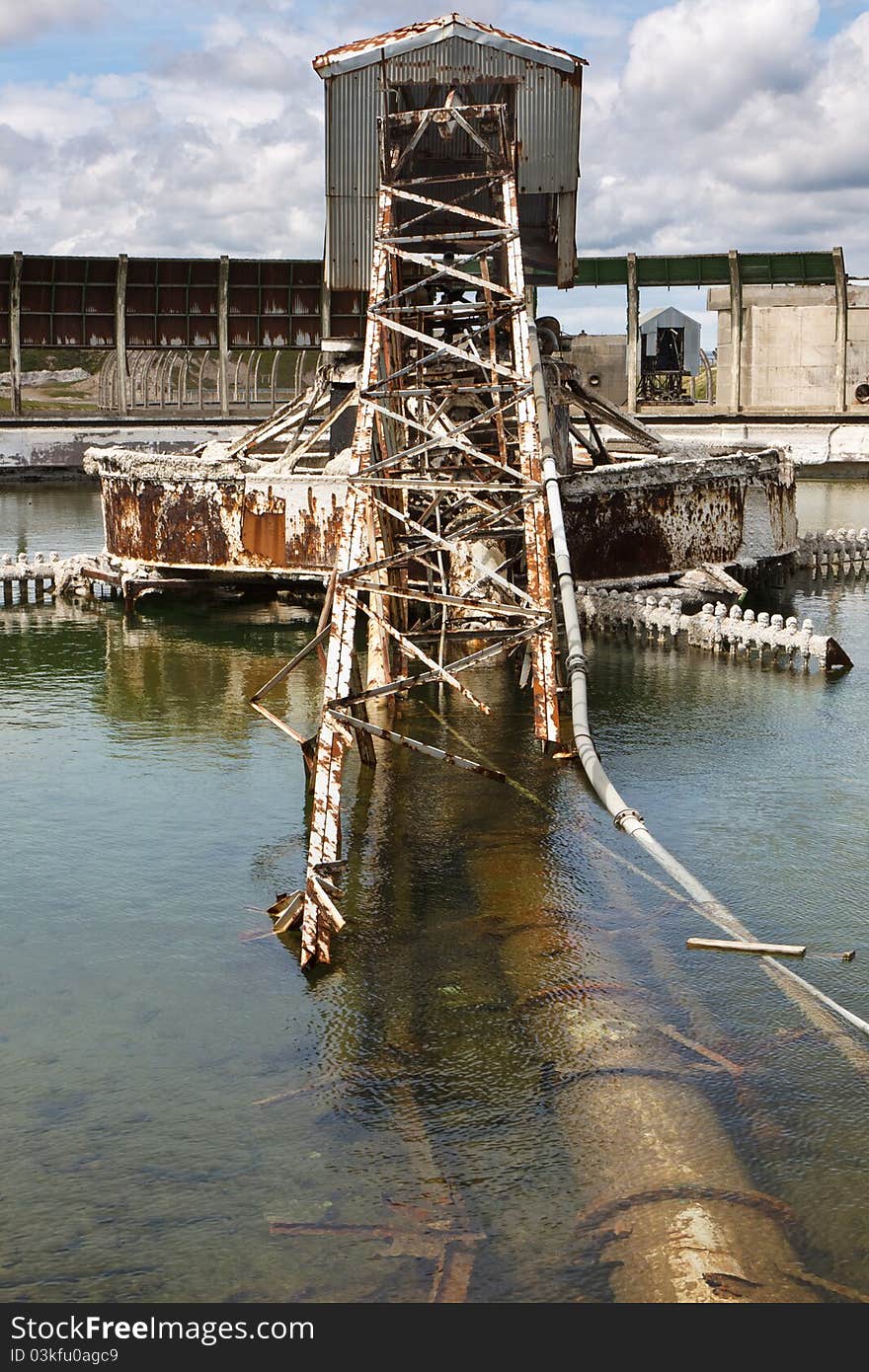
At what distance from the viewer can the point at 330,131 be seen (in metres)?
17.2

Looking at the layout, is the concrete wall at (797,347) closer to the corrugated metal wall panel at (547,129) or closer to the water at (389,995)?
the corrugated metal wall panel at (547,129)

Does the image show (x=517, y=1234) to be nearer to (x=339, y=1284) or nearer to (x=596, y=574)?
(x=339, y=1284)

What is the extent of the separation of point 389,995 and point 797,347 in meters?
44.4

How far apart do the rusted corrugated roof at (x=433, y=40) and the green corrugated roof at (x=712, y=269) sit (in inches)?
1122

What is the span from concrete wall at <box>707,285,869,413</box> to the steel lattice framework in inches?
1234

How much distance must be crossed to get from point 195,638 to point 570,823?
348 inches

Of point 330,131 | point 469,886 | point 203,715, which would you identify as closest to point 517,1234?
point 469,886

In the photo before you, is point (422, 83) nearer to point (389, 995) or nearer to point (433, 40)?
point (433, 40)

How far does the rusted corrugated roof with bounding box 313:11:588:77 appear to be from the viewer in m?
16.4

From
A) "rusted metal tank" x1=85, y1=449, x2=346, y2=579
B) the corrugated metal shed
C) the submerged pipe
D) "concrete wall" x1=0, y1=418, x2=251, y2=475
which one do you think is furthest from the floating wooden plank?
"concrete wall" x1=0, y1=418, x2=251, y2=475

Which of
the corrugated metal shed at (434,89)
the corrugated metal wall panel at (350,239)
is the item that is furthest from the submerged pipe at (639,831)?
the corrugated metal wall panel at (350,239)

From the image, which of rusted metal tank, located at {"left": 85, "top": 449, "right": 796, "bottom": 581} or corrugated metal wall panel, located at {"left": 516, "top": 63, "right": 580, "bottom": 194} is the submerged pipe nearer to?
rusted metal tank, located at {"left": 85, "top": 449, "right": 796, "bottom": 581}

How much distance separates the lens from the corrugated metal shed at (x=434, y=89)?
16562 millimetres

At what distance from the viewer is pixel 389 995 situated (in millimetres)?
6977
